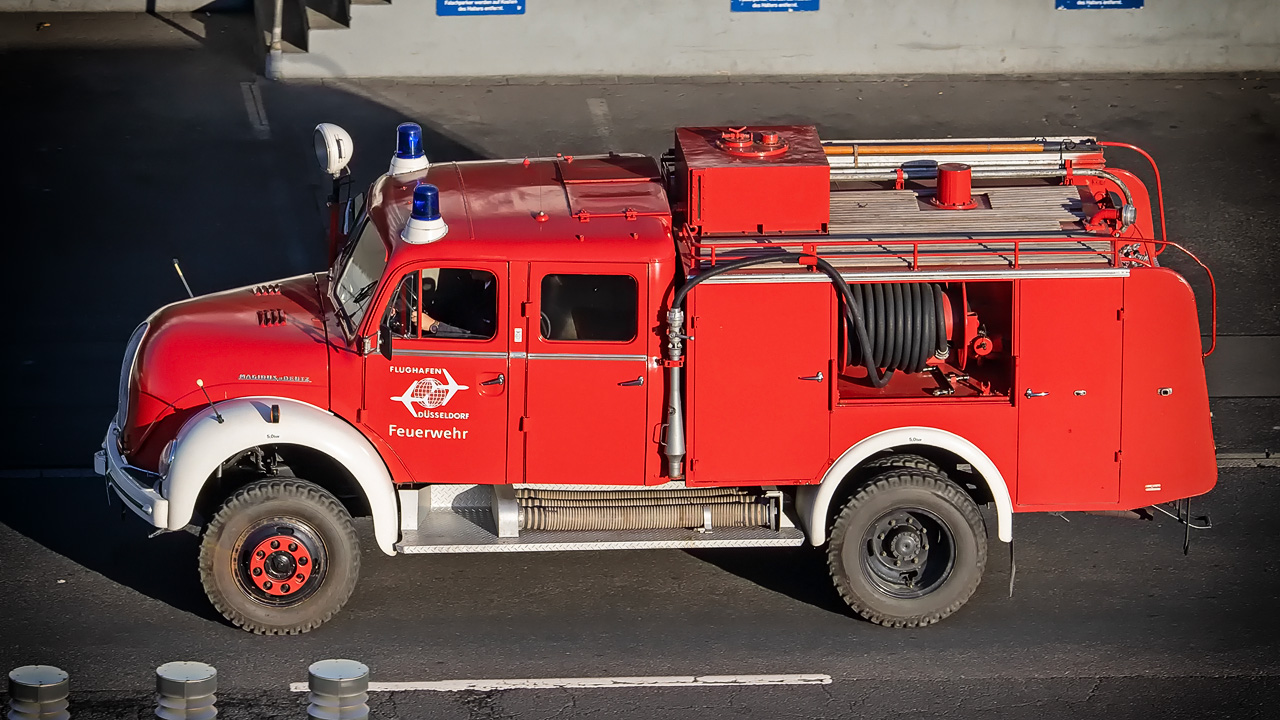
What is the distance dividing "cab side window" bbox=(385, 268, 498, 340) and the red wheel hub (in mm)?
1493

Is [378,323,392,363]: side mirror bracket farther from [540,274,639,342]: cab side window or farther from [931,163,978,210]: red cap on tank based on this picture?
[931,163,978,210]: red cap on tank

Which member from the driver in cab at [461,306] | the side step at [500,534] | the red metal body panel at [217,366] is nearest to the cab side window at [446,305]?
the driver in cab at [461,306]

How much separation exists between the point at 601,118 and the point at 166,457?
394 inches

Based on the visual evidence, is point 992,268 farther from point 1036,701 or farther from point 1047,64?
point 1047,64

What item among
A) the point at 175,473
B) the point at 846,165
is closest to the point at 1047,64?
the point at 846,165

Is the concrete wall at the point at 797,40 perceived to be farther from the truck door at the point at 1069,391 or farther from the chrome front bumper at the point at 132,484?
the truck door at the point at 1069,391

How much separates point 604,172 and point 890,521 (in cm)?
308

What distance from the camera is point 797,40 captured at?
19.9m

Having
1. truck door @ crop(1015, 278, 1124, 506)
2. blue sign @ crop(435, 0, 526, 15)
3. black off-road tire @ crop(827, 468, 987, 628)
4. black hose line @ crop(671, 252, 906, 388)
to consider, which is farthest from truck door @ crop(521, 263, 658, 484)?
blue sign @ crop(435, 0, 526, 15)

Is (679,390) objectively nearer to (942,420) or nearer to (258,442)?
(942,420)

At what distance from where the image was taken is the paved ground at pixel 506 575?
9469mm

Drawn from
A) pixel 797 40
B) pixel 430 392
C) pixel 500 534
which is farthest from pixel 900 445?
pixel 797 40

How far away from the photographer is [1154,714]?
9227 mm

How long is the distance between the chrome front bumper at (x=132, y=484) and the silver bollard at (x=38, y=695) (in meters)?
3.34
